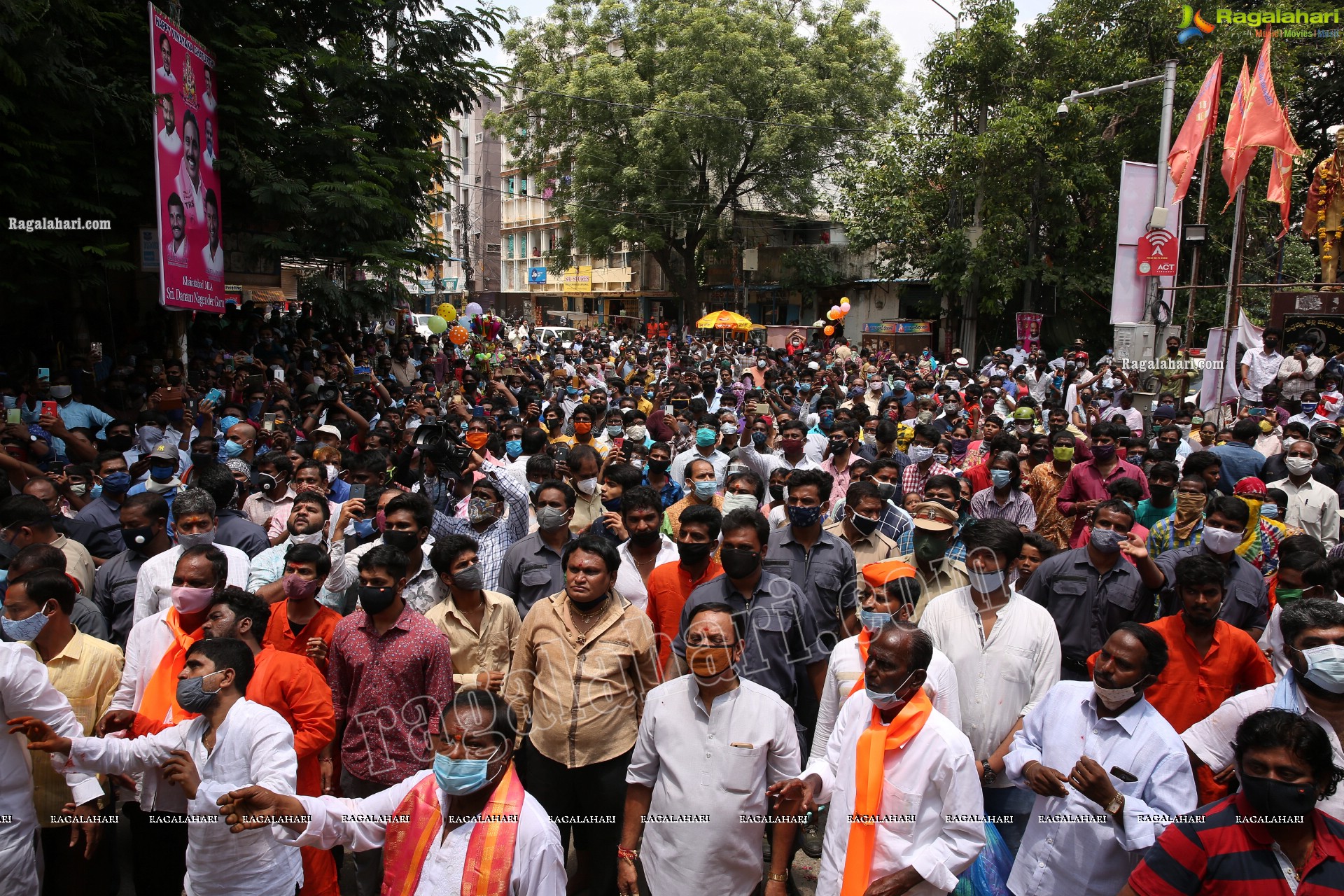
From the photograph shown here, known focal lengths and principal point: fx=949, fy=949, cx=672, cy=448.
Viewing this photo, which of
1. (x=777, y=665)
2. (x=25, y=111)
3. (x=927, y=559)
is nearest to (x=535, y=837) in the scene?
(x=777, y=665)

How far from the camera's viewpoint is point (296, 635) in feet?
13.6

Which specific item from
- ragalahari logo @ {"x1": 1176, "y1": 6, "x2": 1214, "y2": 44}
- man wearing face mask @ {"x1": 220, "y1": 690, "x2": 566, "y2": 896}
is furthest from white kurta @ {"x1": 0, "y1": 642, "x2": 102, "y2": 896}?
ragalahari logo @ {"x1": 1176, "y1": 6, "x2": 1214, "y2": 44}

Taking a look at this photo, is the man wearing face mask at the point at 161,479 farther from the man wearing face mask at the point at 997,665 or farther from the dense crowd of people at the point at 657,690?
the man wearing face mask at the point at 997,665

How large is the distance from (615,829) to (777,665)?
3.07 feet

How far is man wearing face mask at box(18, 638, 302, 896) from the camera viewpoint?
3.09 m

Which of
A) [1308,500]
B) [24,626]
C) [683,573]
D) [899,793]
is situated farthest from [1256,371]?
[24,626]

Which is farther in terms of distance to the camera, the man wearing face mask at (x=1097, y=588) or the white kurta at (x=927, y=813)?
the man wearing face mask at (x=1097, y=588)

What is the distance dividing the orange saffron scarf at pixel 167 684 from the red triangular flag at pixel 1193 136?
14.5m

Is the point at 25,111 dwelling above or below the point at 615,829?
above

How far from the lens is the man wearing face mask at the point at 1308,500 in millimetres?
6523

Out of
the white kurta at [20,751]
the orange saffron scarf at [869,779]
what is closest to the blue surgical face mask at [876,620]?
the orange saffron scarf at [869,779]

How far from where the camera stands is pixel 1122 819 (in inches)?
114

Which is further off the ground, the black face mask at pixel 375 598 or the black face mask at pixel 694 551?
the black face mask at pixel 694 551

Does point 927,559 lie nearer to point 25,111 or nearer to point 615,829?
point 615,829
